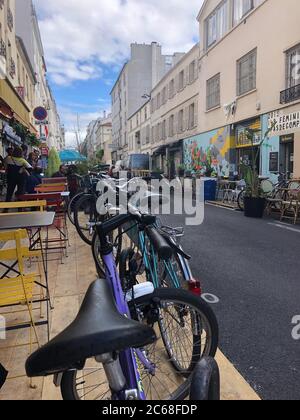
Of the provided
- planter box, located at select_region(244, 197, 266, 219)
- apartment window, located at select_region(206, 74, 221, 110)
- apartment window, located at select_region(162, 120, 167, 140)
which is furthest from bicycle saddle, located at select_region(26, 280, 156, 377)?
apartment window, located at select_region(162, 120, 167, 140)

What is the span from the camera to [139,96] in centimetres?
4928

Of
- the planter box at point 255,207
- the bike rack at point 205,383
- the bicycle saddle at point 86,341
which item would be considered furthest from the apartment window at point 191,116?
the bicycle saddle at point 86,341

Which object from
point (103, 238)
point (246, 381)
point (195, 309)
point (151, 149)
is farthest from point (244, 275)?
point (151, 149)

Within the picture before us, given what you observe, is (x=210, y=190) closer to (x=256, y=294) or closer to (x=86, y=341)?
(x=256, y=294)

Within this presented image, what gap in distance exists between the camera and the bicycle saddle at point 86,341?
104 cm

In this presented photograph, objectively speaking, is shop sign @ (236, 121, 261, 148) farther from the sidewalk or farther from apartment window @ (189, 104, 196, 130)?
the sidewalk

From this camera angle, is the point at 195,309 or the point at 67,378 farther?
the point at 195,309

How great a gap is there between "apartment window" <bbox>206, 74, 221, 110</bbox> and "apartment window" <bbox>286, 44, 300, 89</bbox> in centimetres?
617

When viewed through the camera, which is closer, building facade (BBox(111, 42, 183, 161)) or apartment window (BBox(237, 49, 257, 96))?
apartment window (BBox(237, 49, 257, 96))

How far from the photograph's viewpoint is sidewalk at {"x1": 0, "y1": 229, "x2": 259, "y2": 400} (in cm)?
226

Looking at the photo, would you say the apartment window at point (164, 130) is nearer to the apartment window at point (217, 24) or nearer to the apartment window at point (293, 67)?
the apartment window at point (217, 24)
